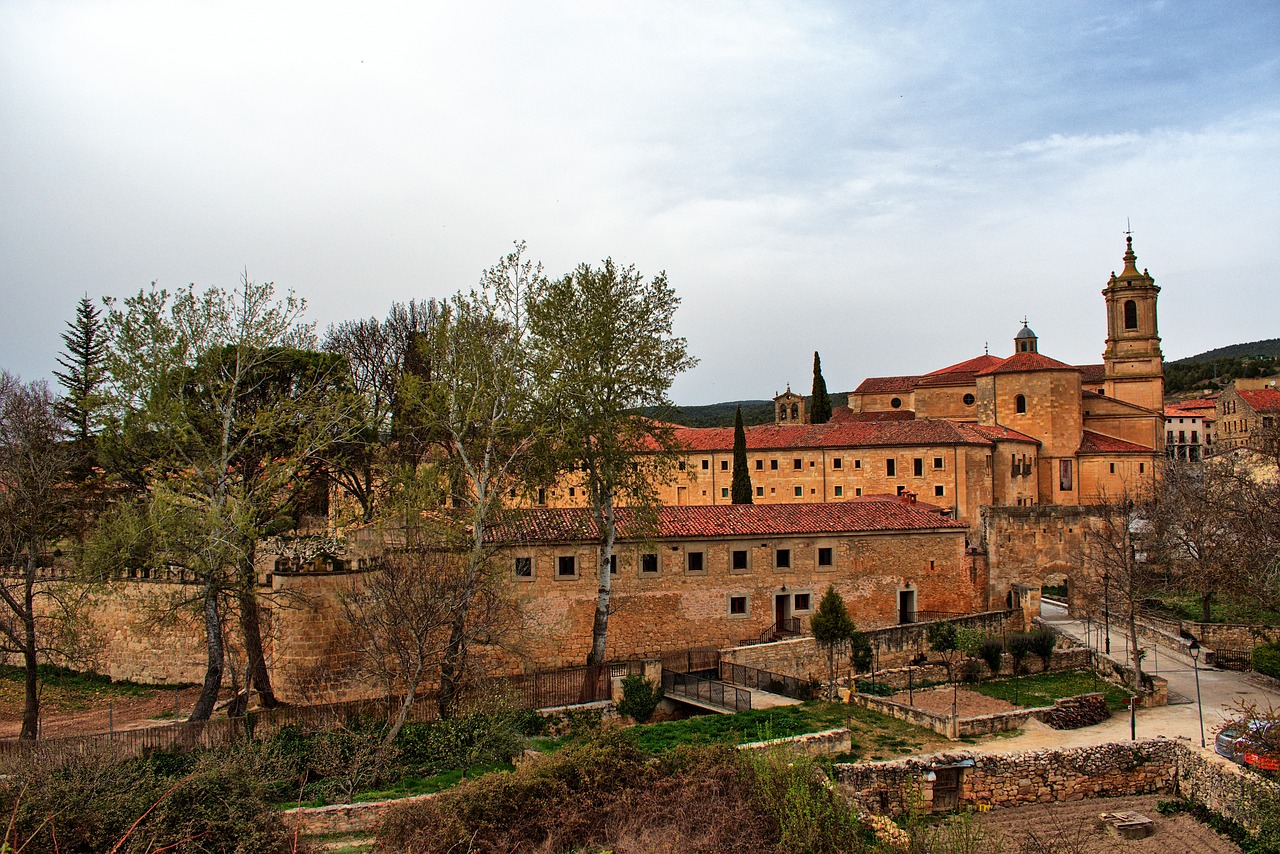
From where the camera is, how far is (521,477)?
65.3ft

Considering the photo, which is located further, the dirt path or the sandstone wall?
the dirt path

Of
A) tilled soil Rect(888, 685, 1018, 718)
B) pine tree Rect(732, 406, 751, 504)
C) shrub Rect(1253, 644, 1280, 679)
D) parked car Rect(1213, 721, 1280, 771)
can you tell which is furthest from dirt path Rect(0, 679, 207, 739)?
pine tree Rect(732, 406, 751, 504)

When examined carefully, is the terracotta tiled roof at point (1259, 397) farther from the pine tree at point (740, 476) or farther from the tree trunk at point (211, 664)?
the tree trunk at point (211, 664)

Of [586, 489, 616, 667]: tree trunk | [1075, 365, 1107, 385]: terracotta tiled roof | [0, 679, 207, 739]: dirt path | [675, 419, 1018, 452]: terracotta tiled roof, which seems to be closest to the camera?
[0, 679, 207, 739]: dirt path

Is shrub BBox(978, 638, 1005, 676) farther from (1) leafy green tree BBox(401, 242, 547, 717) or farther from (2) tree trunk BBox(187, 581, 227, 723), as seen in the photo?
(2) tree trunk BBox(187, 581, 227, 723)

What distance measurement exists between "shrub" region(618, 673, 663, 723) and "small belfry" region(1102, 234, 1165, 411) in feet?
Answer: 149

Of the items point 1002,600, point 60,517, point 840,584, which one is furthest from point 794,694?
point 60,517

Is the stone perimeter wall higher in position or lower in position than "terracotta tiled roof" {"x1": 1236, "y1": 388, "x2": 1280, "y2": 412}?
lower

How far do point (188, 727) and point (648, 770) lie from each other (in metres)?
8.53

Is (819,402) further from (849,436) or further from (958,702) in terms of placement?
(958,702)

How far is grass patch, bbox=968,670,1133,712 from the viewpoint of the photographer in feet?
63.6

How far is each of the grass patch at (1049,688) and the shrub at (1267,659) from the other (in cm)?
380

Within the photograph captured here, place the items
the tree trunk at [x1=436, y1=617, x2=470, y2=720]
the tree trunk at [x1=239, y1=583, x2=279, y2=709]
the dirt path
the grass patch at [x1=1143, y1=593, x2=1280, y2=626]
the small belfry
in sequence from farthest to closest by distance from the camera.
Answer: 1. the small belfry
2. the grass patch at [x1=1143, y1=593, x2=1280, y2=626]
3. the dirt path
4. the tree trunk at [x1=239, y1=583, x2=279, y2=709]
5. the tree trunk at [x1=436, y1=617, x2=470, y2=720]

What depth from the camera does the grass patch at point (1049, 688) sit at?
63.6 feet
